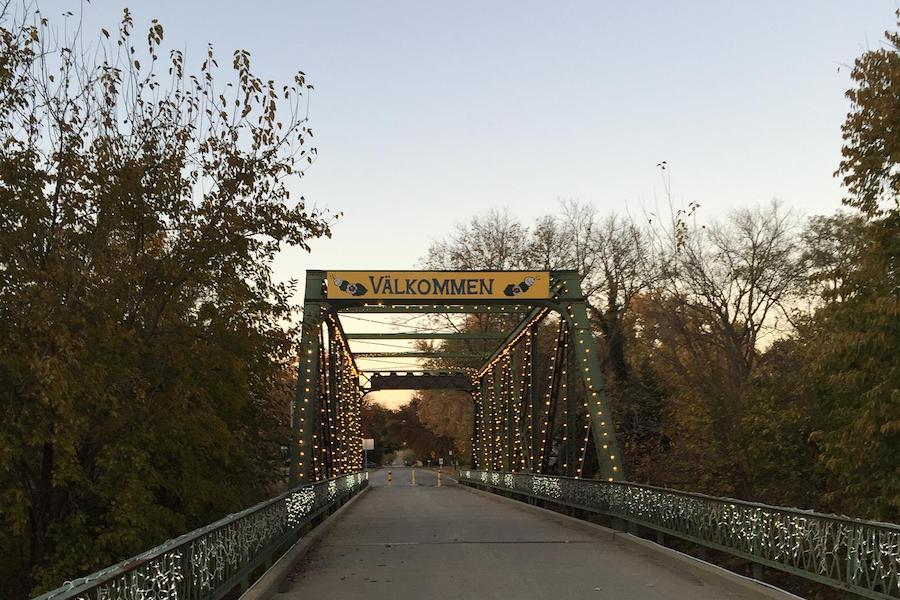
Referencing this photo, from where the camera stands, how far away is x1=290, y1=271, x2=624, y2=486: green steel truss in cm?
1855

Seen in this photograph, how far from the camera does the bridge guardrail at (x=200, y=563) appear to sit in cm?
488

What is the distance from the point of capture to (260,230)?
34.6 ft

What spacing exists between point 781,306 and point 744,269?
2127mm

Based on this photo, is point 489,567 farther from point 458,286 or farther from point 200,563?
point 458,286

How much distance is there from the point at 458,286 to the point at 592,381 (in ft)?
12.9

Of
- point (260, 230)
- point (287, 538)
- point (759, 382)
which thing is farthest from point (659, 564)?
point (759, 382)

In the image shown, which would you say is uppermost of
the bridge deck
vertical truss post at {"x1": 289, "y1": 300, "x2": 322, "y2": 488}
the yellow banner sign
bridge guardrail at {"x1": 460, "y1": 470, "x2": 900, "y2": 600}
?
the yellow banner sign

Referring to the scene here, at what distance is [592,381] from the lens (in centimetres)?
1862

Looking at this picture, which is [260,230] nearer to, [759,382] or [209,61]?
[209,61]

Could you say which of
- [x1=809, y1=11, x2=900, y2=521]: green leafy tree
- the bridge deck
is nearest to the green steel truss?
the bridge deck

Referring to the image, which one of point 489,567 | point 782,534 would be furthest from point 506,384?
point 782,534

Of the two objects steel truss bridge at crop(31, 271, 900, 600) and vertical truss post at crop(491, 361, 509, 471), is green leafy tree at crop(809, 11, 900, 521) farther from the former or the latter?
vertical truss post at crop(491, 361, 509, 471)

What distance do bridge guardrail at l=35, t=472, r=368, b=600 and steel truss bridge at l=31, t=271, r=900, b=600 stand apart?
0.02 meters

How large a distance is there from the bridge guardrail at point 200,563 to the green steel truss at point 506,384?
2.61m
